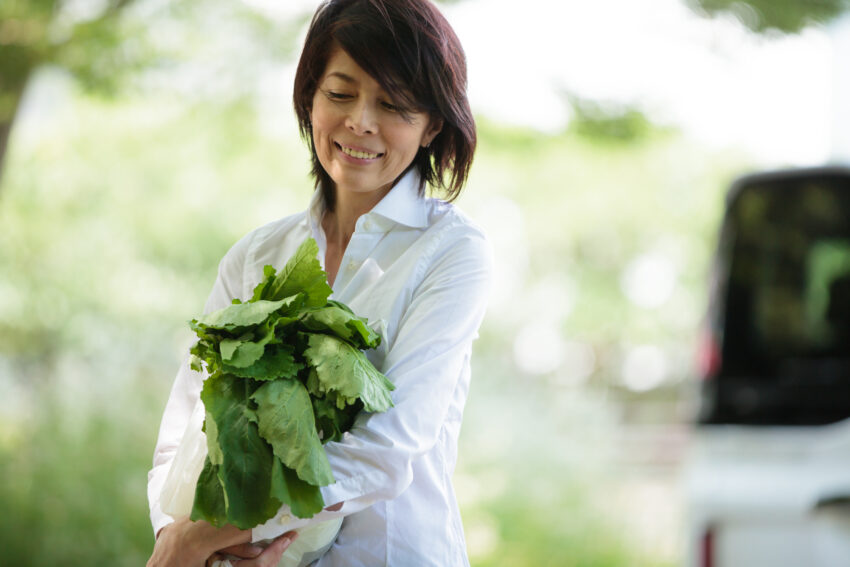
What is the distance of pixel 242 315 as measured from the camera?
129cm

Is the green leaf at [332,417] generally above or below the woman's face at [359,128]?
below

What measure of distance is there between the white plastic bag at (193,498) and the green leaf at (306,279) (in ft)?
0.71

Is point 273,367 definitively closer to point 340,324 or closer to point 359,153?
point 340,324

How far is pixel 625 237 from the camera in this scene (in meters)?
7.14

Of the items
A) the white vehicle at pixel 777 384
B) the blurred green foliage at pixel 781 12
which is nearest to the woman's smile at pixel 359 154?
the white vehicle at pixel 777 384

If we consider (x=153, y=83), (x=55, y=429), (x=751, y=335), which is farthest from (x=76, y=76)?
(x=751, y=335)

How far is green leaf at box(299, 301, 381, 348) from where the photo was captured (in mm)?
1297

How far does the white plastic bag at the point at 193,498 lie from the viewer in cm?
132

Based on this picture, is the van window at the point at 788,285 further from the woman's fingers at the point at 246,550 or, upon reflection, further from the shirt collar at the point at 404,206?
the woman's fingers at the point at 246,550

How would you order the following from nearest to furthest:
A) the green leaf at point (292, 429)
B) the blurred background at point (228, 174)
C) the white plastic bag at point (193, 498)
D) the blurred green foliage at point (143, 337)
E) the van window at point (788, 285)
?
the green leaf at point (292, 429) → the white plastic bag at point (193, 498) → the van window at point (788, 285) → the blurred green foliage at point (143, 337) → the blurred background at point (228, 174)

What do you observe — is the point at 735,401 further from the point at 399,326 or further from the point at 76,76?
the point at 76,76

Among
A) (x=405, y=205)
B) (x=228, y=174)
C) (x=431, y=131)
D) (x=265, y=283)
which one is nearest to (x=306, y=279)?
(x=265, y=283)

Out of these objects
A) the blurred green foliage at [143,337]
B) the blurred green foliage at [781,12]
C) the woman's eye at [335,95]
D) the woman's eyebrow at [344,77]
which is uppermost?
the blurred green foliage at [781,12]

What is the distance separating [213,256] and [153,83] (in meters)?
0.98
